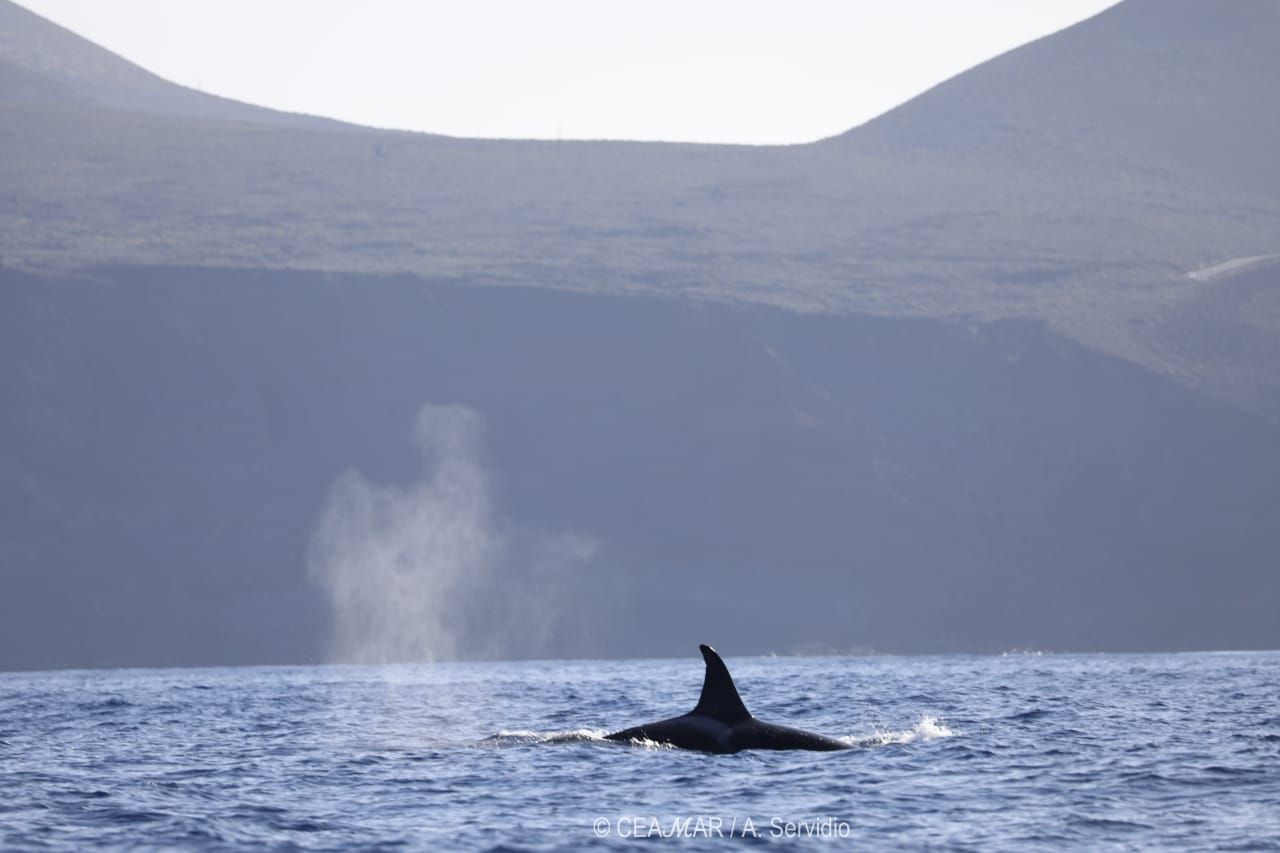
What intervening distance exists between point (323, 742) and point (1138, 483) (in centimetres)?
10039

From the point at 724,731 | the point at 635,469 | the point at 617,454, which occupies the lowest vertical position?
the point at 724,731

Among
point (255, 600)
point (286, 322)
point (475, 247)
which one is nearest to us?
point (255, 600)

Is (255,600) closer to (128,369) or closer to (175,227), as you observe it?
(128,369)

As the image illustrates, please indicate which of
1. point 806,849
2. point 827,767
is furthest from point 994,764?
point 806,849

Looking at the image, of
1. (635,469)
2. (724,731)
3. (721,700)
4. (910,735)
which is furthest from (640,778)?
(635,469)

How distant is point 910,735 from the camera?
31828 millimetres

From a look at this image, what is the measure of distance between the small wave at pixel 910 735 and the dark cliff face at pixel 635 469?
7968 centimetres

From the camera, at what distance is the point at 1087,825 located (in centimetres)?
2142

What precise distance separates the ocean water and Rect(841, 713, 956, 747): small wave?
0.41ft

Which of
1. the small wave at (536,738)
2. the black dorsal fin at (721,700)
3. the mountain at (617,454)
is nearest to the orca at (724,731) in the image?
the black dorsal fin at (721,700)

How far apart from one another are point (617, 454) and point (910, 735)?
98.7 metres

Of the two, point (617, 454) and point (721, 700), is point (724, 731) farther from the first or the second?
point (617, 454)

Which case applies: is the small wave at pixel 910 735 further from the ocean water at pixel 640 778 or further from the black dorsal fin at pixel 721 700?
the black dorsal fin at pixel 721 700

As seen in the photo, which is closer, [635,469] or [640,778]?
[640,778]
